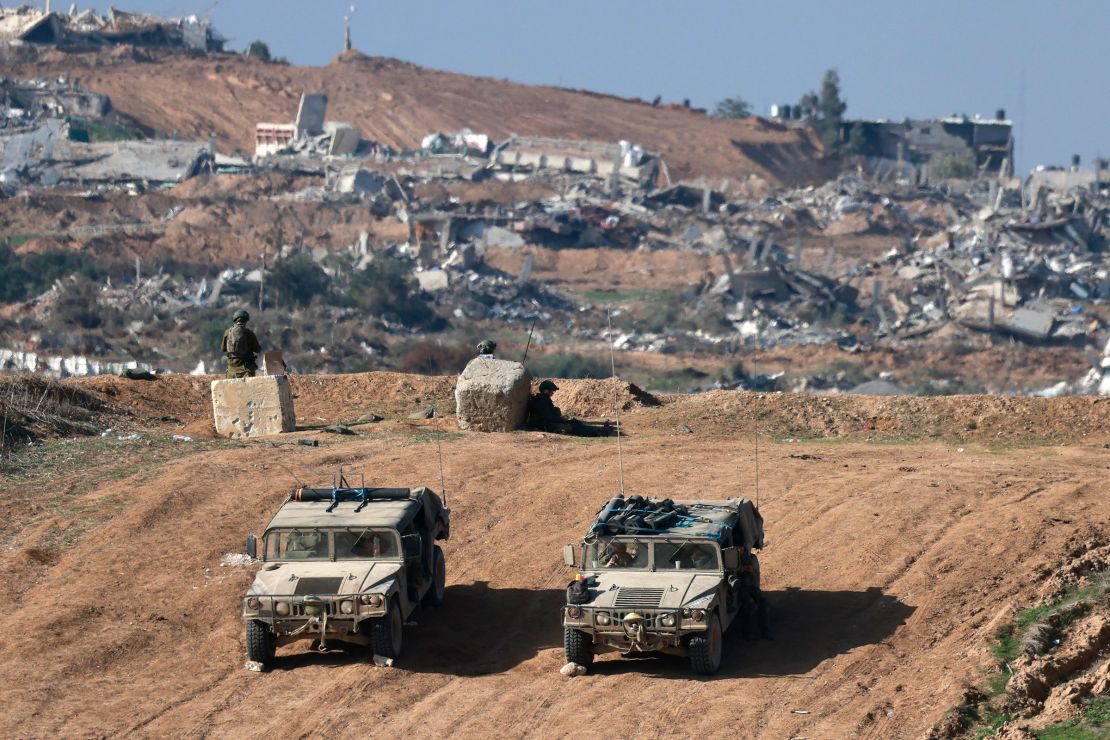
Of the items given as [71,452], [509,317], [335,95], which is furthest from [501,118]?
[71,452]

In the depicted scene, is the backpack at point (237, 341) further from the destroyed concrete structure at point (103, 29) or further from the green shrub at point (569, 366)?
the destroyed concrete structure at point (103, 29)

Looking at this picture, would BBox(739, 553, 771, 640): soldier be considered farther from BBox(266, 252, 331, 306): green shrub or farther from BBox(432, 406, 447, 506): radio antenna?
BBox(266, 252, 331, 306): green shrub

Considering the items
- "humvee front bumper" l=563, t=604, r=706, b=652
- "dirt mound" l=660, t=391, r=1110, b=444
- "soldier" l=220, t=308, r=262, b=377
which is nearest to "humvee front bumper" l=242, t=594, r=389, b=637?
"humvee front bumper" l=563, t=604, r=706, b=652

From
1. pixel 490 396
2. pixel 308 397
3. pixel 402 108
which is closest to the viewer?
pixel 490 396

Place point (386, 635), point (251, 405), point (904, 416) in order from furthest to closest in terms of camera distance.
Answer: point (904, 416) < point (251, 405) < point (386, 635)

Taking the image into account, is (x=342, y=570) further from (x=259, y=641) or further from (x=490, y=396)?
(x=490, y=396)

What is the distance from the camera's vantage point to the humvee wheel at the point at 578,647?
42.0 ft

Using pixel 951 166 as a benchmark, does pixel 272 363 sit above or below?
below

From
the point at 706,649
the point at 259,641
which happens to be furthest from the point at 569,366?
the point at 706,649

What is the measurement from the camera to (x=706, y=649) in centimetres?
1251

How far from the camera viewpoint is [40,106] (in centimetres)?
8025

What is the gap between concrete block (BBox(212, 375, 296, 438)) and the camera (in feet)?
71.5

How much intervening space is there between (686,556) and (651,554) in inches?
11.7

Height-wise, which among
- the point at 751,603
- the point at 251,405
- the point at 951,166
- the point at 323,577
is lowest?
the point at 751,603
